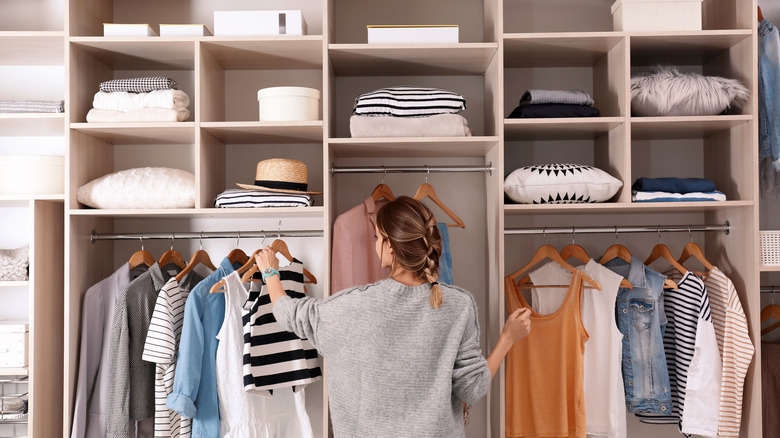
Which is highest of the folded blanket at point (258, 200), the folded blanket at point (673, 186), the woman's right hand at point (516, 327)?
the folded blanket at point (673, 186)

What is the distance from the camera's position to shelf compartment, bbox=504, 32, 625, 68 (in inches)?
94.4

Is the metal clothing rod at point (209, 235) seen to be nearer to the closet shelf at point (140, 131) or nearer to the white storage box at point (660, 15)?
the closet shelf at point (140, 131)

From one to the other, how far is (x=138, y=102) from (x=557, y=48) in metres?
1.72

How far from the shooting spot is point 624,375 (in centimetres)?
249

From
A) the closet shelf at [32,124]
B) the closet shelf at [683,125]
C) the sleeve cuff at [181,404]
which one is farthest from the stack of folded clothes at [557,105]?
the closet shelf at [32,124]

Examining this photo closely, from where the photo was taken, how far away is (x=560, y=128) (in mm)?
2502

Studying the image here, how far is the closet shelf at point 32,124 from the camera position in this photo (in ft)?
7.92

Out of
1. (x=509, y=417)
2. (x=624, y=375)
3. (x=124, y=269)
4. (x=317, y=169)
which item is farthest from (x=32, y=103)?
(x=624, y=375)

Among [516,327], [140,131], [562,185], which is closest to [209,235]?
[140,131]

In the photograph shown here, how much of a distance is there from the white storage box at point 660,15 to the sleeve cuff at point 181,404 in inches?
86.6

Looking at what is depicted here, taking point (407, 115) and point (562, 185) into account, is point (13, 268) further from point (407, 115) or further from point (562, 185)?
point (562, 185)

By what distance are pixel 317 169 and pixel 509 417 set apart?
1359 millimetres

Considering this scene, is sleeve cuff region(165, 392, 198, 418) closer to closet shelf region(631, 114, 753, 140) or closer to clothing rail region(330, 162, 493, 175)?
clothing rail region(330, 162, 493, 175)

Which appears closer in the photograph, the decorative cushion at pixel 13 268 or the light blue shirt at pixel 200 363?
the light blue shirt at pixel 200 363
